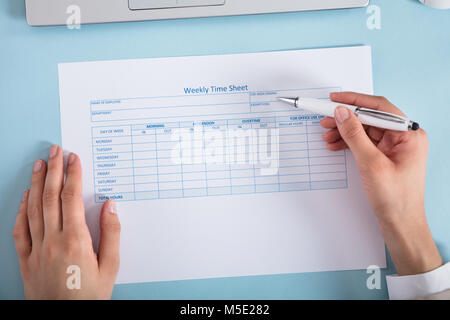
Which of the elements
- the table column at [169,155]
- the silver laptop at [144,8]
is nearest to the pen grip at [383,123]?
the silver laptop at [144,8]

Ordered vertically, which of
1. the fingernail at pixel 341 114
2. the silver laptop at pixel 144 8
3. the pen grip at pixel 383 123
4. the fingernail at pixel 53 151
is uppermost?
the silver laptop at pixel 144 8

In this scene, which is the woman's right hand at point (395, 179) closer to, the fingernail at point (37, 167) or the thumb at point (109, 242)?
the thumb at point (109, 242)

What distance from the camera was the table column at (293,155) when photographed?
68 cm

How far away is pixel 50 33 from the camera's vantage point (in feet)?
2.22

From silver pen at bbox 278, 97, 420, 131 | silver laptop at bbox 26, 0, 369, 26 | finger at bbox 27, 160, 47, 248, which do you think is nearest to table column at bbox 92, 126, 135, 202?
finger at bbox 27, 160, 47, 248

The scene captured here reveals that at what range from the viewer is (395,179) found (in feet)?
1.99

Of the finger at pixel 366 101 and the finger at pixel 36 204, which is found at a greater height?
the finger at pixel 366 101

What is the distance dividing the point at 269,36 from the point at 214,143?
24cm

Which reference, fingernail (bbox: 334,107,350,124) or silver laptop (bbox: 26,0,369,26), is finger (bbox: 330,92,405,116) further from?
silver laptop (bbox: 26,0,369,26)

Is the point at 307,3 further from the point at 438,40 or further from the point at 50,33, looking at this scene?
the point at 50,33

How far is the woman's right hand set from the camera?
1.95 feet

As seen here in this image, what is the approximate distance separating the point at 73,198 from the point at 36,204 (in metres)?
0.08

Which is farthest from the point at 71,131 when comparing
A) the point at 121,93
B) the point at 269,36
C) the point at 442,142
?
the point at 442,142

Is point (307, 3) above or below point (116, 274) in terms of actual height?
above
